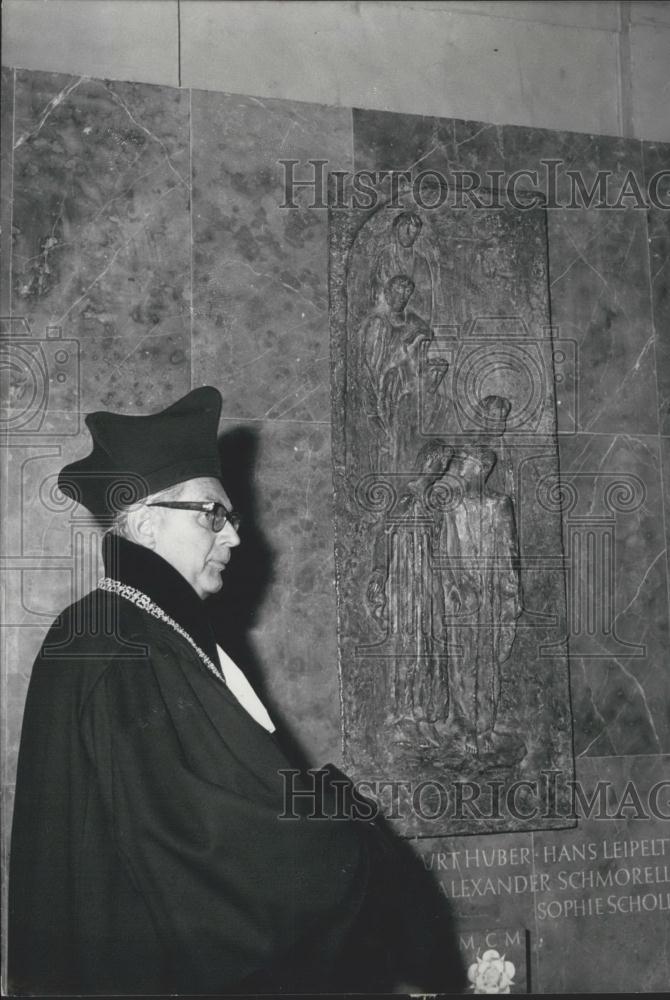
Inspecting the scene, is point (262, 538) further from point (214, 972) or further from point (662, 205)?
point (662, 205)

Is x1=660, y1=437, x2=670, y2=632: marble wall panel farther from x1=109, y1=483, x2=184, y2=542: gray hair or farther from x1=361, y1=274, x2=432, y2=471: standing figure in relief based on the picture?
x1=109, y1=483, x2=184, y2=542: gray hair

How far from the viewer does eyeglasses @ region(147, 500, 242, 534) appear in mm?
3836

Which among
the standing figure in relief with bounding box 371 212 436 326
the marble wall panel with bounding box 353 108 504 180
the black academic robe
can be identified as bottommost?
the black academic robe

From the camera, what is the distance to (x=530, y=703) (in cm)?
488

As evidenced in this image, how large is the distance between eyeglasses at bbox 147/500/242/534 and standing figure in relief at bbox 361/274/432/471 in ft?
3.48

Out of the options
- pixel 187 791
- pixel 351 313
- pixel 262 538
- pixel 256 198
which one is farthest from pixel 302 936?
pixel 256 198

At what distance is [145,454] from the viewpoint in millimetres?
3857

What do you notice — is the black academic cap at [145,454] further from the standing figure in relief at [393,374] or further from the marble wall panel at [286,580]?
the standing figure in relief at [393,374]

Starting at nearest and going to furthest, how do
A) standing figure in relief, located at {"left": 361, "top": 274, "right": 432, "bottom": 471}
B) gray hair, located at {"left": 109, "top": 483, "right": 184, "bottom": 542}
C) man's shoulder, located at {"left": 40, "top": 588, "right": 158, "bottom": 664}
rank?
1. man's shoulder, located at {"left": 40, "top": 588, "right": 158, "bottom": 664}
2. gray hair, located at {"left": 109, "top": 483, "right": 184, "bottom": 542}
3. standing figure in relief, located at {"left": 361, "top": 274, "right": 432, "bottom": 471}

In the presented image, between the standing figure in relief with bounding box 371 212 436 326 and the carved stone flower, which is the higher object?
the standing figure in relief with bounding box 371 212 436 326

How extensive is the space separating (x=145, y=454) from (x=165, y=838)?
1.26 m

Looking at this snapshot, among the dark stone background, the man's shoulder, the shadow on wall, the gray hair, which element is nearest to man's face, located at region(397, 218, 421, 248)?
the dark stone background

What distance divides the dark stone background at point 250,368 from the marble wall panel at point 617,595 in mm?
11

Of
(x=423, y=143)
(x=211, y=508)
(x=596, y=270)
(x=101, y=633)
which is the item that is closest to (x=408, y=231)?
(x=423, y=143)
